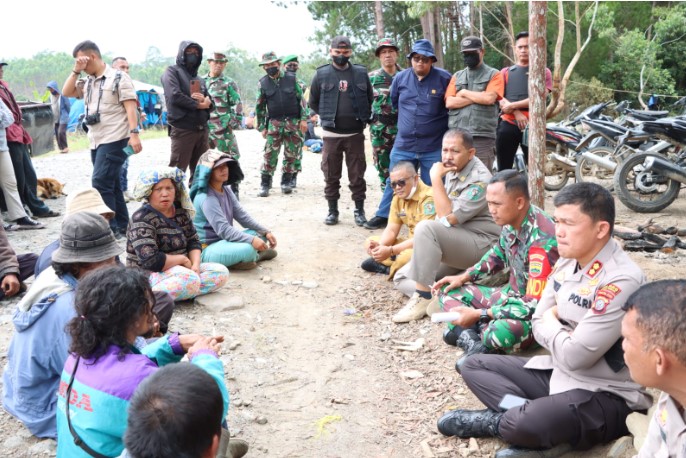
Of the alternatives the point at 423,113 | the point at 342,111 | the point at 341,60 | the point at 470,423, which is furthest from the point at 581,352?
the point at 341,60

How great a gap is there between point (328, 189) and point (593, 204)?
183 inches

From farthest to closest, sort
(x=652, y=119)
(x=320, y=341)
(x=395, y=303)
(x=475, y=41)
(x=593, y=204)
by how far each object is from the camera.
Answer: (x=652, y=119), (x=475, y=41), (x=395, y=303), (x=320, y=341), (x=593, y=204)

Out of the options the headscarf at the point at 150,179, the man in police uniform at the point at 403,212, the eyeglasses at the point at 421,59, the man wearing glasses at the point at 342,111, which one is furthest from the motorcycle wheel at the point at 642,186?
the headscarf at the point at 150,179

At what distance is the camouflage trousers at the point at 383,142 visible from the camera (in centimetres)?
733

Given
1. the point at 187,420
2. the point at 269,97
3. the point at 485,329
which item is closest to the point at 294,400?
the point at 485,329

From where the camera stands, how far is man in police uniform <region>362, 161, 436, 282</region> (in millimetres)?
5105

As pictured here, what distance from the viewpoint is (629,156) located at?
7.49 meters

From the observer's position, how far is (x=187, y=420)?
1.68m

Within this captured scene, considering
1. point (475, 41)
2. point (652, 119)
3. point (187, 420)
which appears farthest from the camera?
point (652, 119)

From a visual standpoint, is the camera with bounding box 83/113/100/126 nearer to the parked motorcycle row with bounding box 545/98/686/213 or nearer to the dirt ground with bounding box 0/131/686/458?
the dirt ground with bounding box 0/131/686/458

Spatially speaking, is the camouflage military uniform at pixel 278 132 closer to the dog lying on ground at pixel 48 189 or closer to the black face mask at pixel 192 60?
the black face mask at pixel 192 60

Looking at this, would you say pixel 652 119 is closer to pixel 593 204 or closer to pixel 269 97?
pixel 269 97

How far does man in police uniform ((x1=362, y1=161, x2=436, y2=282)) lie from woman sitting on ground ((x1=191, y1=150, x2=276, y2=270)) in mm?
1161

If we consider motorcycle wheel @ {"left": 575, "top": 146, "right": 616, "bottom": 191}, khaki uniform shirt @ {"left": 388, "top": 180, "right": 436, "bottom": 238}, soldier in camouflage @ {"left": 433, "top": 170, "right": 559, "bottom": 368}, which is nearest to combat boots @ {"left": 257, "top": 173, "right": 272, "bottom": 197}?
khaki uniform shirt @ {"left": 388, "top": 180, "right": 436, "bottom": 238}
